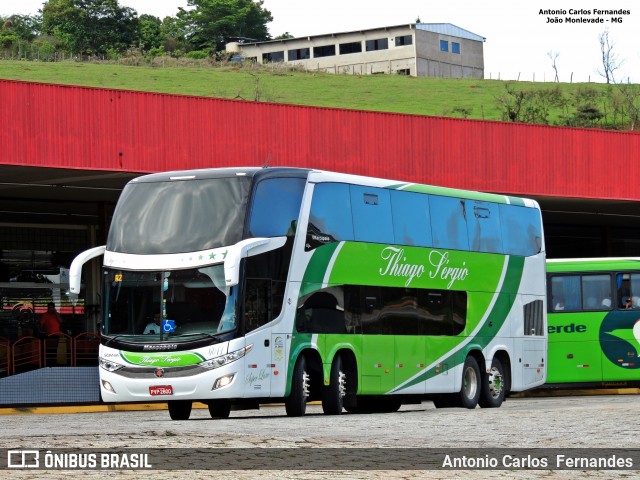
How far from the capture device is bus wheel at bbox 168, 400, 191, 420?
22656 mm

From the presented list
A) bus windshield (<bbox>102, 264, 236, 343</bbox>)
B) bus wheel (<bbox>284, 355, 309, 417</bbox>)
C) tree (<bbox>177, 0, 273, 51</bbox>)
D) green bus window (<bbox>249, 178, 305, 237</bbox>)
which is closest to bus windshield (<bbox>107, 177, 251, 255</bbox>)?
green bus window (<bbox>249, 178, 305, 237</bbox>)

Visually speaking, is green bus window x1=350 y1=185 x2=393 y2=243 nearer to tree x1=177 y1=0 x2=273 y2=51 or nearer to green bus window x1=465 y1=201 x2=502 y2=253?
green bus window x1=465 y1=201 x2=502 y2=253

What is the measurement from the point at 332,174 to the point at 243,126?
9.13 m

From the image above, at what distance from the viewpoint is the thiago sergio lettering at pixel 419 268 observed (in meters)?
24.1

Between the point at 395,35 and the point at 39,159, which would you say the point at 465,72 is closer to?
the point at 395,35

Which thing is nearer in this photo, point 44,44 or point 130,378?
point 130,378

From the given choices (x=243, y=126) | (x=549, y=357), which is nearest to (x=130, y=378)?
(x=243, y=126)

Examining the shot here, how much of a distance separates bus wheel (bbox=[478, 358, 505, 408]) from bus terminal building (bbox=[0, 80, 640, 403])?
7649 millimetres

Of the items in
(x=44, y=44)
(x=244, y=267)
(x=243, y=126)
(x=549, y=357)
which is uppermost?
(x=44, y=44)

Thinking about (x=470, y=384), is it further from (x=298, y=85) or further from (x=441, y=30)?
(x=441, y=30)

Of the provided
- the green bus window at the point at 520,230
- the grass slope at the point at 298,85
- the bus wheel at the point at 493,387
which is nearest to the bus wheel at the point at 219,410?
the bus wheel at the point at 493,387

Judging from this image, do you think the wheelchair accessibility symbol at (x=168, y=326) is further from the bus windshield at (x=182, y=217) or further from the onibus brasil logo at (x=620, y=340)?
the onibus brasil logo at (x=620, y=340)

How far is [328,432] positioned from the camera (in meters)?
16.2

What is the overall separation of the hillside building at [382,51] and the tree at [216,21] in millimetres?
13384
